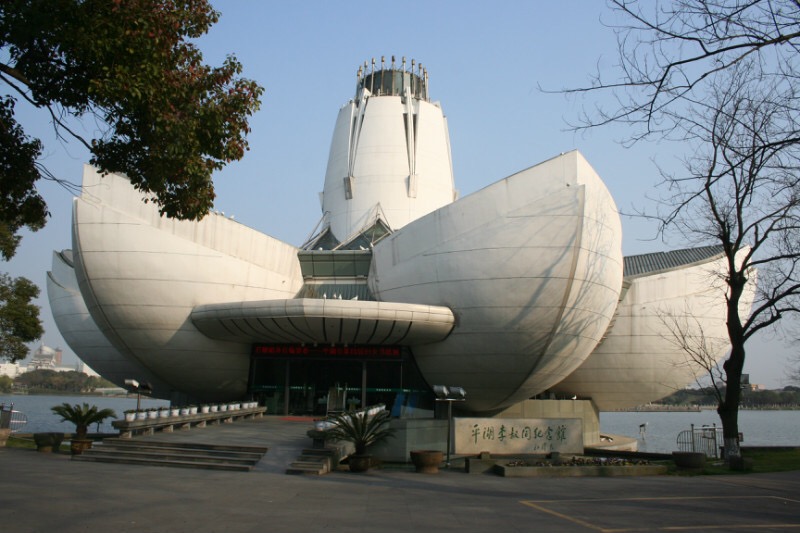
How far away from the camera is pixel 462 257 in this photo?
28328 mm

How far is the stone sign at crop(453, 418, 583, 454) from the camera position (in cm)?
2225

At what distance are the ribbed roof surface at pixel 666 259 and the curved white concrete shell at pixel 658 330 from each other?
169 centimetres

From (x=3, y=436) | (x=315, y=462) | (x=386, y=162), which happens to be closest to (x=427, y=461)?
(x=315, y=462)

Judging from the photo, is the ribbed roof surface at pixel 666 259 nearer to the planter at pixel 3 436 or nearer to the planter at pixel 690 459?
the planter at pixel 690 459

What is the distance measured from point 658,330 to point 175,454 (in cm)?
2881

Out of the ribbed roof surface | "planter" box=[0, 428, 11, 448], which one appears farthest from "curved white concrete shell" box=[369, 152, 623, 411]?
"planter" box=[0, 428, 11, 448]

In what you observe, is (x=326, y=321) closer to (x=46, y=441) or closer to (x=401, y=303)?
(x=401, y=303)

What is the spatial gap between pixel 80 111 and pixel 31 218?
249 centimetres

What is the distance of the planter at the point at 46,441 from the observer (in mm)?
19031

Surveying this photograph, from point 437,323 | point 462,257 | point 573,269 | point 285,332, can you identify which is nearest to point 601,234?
point 573,269

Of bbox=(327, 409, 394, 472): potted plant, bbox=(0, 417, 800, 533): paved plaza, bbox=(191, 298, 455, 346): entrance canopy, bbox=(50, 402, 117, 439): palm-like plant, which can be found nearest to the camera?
bbox=(0, 417, 800, 533): paved plaza

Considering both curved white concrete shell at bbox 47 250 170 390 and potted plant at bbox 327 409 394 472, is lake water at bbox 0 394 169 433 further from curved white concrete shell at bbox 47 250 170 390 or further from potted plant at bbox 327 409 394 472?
potted plant at bbox 327 409 394 472

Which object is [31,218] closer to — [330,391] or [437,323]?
[437,323]

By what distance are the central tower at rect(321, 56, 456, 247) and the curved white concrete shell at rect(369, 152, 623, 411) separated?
12.2 meters
